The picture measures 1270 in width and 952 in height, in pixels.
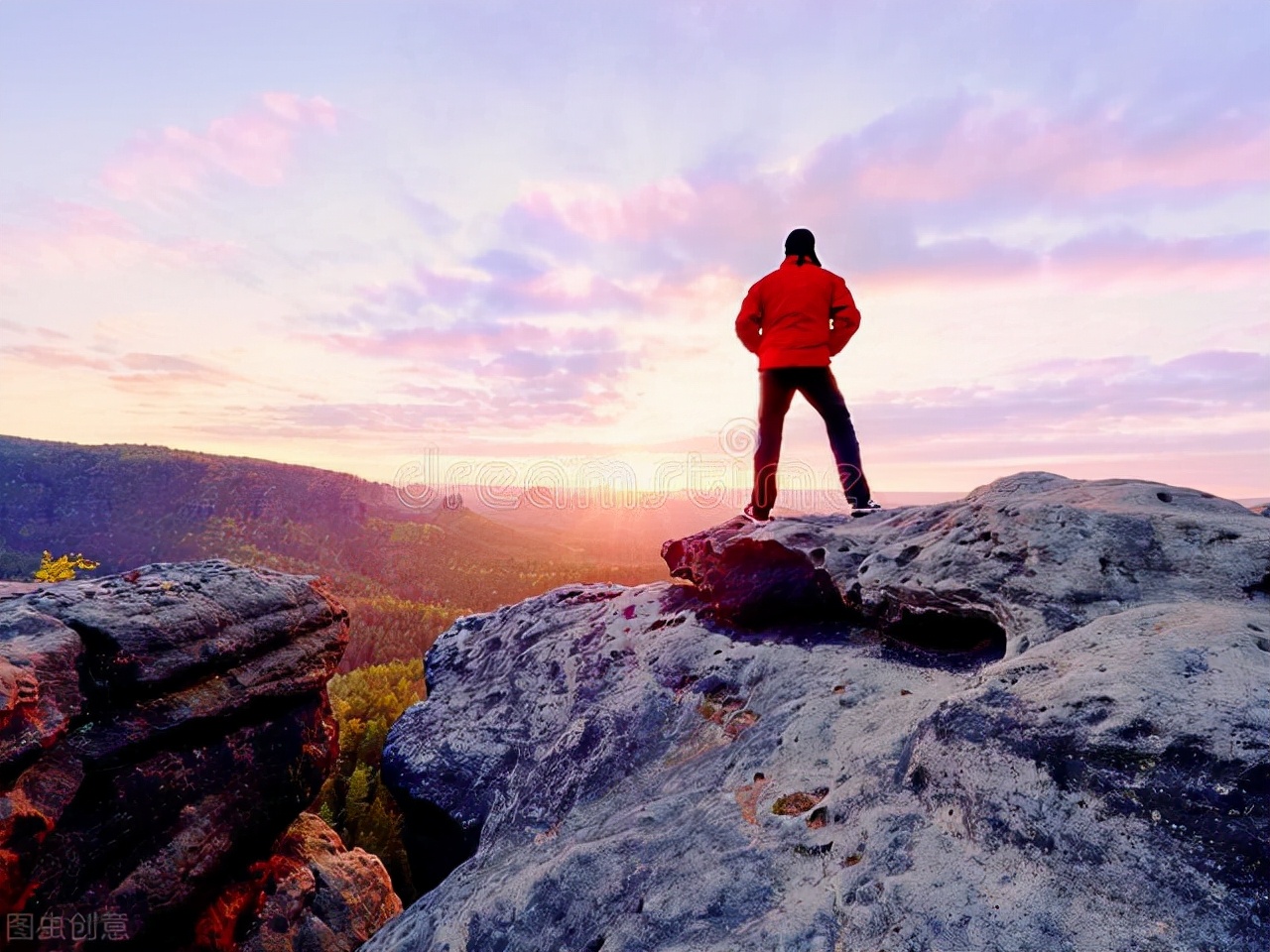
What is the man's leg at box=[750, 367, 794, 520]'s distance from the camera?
999cm

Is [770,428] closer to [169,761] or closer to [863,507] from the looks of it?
[863,507]

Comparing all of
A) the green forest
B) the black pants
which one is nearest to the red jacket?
the black pants

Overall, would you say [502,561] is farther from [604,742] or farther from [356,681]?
[604,742]

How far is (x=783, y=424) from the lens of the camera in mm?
10125

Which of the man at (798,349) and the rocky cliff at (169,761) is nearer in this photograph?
the rocky cliff at (169,761)

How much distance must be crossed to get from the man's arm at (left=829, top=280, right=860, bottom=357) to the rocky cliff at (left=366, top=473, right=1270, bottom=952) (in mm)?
3007

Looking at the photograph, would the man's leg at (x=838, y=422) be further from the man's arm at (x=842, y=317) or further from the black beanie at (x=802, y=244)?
the black beanie at (x=802, y=244)

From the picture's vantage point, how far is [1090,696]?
11.9 ft

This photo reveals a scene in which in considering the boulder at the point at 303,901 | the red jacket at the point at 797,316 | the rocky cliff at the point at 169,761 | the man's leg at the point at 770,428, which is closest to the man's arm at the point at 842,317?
the red jacket at the point at 797,316

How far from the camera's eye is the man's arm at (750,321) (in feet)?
33.7

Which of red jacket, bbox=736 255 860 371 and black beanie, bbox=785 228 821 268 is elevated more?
black beanie, bbox=785 228 821 268

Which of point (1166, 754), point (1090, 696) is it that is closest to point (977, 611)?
point (1090, 696)

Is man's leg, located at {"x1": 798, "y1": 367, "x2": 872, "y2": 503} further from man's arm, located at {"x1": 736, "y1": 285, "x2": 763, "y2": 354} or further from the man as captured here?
man's arm, located at {"x1": 736, "y1": 285, "x2": 763, "y2": 354}

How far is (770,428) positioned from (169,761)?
28.7 feet
